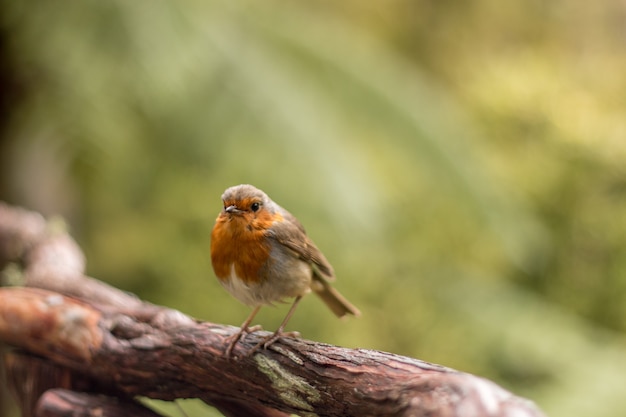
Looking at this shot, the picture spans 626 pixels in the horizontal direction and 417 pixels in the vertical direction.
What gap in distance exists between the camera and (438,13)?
5.87 meters

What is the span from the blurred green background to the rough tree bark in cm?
132

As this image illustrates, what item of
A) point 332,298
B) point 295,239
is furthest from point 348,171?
point 295,239

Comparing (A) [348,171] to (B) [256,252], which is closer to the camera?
(B) [256,252]

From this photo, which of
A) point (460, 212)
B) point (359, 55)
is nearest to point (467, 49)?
point (359, 55)

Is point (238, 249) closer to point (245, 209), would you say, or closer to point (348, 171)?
point (245, 209)

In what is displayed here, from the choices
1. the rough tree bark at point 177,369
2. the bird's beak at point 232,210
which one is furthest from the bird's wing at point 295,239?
the rough tree bark at point 177,369

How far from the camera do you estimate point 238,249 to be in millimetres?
1673

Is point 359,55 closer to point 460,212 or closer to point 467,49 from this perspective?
point 460,212

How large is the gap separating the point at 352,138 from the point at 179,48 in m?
0.97

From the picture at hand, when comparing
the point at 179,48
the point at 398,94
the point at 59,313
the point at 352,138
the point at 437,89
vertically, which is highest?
the point at 437,89

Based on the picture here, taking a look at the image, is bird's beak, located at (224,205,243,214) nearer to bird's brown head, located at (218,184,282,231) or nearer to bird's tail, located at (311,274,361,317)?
bird's brown head, located at (218,184,282,231)

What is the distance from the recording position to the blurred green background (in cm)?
356

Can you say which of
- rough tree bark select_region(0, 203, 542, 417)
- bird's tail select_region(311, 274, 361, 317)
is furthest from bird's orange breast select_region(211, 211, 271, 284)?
bird's tail select_region(311, 274, 361, 317)

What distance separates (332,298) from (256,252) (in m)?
0.36
